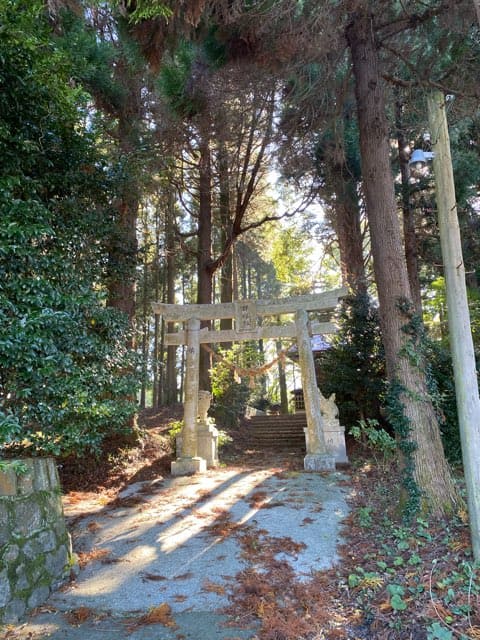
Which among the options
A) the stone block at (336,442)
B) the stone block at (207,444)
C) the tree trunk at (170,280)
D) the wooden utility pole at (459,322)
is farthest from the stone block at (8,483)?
the tree trunk at (170,280)

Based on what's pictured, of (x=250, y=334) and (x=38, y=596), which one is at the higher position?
(x=250, y=334)

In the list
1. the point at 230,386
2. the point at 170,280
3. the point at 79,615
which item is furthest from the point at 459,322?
the point at 170,280

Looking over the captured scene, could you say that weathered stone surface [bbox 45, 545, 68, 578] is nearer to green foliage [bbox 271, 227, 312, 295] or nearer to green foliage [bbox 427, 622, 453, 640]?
green foliage [bbox 427, 622, 453, 640]

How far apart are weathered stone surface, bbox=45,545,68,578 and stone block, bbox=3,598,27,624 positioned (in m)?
0.35

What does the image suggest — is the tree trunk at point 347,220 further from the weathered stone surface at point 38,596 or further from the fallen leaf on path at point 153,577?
the weathered stone surface at point 38,596

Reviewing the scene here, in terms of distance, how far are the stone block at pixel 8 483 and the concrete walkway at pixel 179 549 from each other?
94cm

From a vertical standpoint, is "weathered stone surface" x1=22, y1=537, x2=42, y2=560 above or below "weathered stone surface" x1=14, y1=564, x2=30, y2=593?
above

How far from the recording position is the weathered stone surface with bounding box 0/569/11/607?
3.06 metres

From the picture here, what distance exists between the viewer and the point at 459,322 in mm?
3893

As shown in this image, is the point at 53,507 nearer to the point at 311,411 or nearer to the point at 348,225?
the point at 311,411

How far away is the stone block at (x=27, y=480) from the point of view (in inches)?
135

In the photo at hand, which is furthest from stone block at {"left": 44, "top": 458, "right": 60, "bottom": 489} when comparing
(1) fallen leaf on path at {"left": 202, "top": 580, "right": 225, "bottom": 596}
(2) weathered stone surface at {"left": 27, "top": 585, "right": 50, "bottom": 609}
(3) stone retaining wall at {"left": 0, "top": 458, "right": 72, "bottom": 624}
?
(1) fallen leaf on path at {"left": 202, "top": 580, "right": 225, "bottom": 596}

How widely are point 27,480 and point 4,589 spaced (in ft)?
2.55

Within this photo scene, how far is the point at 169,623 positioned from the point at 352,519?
2.93 metres
